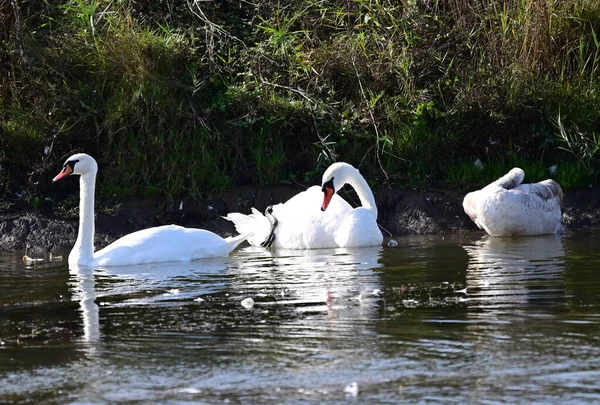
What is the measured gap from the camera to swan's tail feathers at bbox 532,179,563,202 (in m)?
11.3

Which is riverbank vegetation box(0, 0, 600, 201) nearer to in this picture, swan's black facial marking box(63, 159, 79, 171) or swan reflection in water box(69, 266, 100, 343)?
swan's black facial marking box(63, 159, 79, 171)

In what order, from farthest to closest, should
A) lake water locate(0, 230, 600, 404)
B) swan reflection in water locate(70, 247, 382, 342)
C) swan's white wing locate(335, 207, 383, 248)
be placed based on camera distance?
swan's white wing locate(335, 207, 383, 248)
swan reflection in water locate(70, 247, 382, 342)
lake water locate(0, 230, 600, 404)

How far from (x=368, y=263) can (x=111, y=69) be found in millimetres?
4598

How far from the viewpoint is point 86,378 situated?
5191 mm

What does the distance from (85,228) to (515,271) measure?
3752mm

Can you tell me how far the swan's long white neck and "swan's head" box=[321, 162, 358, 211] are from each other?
225 centimetres

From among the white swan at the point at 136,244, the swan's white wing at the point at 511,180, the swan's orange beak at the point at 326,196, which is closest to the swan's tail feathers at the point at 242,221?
the swan's orange beak at the point at 326,196

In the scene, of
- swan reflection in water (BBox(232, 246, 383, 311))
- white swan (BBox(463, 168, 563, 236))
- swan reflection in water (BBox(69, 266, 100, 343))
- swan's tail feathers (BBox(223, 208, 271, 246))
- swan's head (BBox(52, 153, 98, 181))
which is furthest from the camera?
swan's tail feathers (BBox(223, 208, 271, 246))

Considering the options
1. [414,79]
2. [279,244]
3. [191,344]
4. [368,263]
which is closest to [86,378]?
[191,344]

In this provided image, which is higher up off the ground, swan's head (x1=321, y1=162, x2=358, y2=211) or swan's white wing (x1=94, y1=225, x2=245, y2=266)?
swan's head (x1=321, y1=162, x2=358, y2=211)

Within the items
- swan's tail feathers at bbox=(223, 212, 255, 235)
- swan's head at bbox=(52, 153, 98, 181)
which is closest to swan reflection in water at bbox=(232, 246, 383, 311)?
swan's tail feathers at bbox=(223, 212, 255, 235)

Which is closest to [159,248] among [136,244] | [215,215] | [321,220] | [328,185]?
[136,244]

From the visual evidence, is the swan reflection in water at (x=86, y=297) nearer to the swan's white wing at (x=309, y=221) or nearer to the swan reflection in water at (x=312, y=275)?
the swan reflection in water at (x=312, y=275)

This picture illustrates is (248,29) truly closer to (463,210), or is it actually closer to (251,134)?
(251,134)
